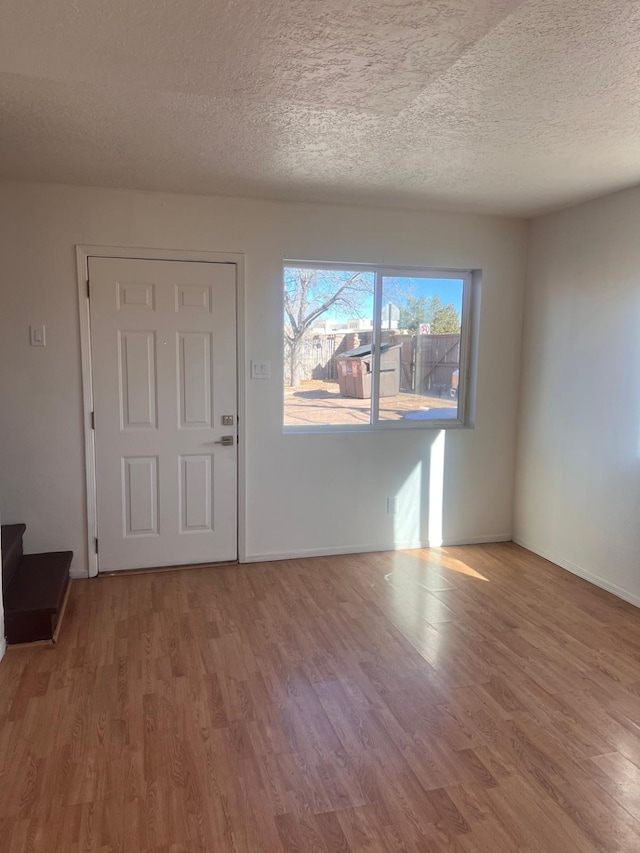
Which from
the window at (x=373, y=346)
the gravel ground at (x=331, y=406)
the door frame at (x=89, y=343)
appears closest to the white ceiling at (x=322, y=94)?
the door frame at (x=89, y=343)

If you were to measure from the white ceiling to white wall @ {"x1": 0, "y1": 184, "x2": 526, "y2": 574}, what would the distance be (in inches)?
9.8

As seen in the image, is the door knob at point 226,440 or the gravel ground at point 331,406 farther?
the gravel ground at point 331,406

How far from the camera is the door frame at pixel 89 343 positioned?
3.35 meters

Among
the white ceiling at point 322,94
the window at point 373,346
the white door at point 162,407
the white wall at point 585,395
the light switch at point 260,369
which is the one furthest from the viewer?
the window at point 373,346

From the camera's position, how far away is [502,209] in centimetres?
380

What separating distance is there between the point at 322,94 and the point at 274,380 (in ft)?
6.38

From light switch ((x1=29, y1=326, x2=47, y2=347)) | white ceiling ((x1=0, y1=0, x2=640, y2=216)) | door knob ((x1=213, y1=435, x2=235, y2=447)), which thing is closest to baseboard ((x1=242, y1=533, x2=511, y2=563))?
door knob ((x1=213, y1=435, x2=235, y2=447))

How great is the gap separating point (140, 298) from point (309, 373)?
46.8 inches

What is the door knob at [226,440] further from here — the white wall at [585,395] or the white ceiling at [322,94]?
the white wall at [585,395]

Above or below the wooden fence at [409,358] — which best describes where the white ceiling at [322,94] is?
above

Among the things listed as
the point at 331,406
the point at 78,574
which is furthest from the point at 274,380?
the point at 78,574

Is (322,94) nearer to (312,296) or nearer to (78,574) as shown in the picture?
(312,296)

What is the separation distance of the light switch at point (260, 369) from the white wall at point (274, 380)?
52mm

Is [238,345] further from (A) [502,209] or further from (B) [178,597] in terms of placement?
(A) [502,209]
